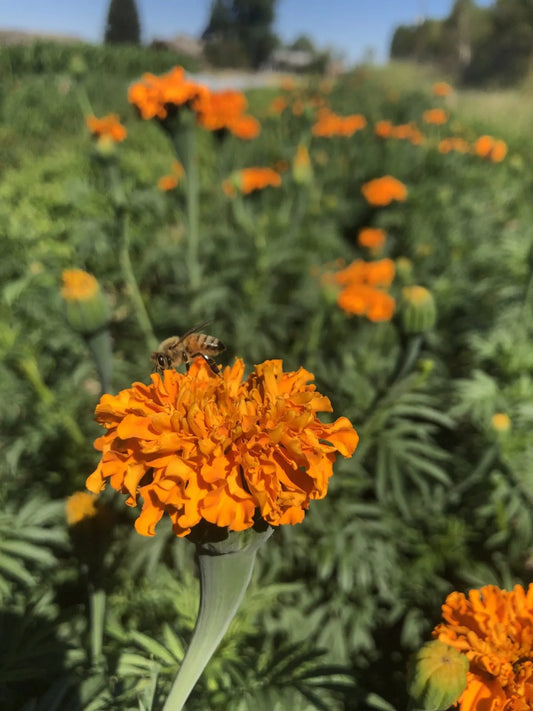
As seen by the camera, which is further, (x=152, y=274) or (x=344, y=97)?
(x=344, y=97)

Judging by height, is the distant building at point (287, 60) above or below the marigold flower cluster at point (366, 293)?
above

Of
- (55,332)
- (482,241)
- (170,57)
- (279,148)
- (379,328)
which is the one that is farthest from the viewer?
(170,57)

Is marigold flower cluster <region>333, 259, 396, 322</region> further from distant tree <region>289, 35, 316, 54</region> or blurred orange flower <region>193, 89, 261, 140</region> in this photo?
distant tree <region>289, 35, 316, 54</region>

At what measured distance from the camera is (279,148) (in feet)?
18.4

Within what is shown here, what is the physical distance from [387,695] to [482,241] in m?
2.91

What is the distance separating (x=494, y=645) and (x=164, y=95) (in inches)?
80.5

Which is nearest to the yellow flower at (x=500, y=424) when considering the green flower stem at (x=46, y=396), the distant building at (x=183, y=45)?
the green flower stem at (x=46, y=396)

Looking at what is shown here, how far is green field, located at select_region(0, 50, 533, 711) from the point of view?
1.10 meters

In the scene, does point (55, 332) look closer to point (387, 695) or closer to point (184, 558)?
point (184, 558)

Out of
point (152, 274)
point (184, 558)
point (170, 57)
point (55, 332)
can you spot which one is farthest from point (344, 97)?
point (170, 57)

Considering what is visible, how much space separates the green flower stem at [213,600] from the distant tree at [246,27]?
3273 centimetres

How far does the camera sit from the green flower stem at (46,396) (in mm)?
1885

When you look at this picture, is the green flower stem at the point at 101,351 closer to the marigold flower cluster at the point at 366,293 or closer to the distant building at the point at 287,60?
the marigold flower cluster at the point at 366,293

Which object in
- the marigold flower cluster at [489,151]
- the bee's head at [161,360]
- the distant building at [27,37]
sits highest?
the distant building at [27,37]
